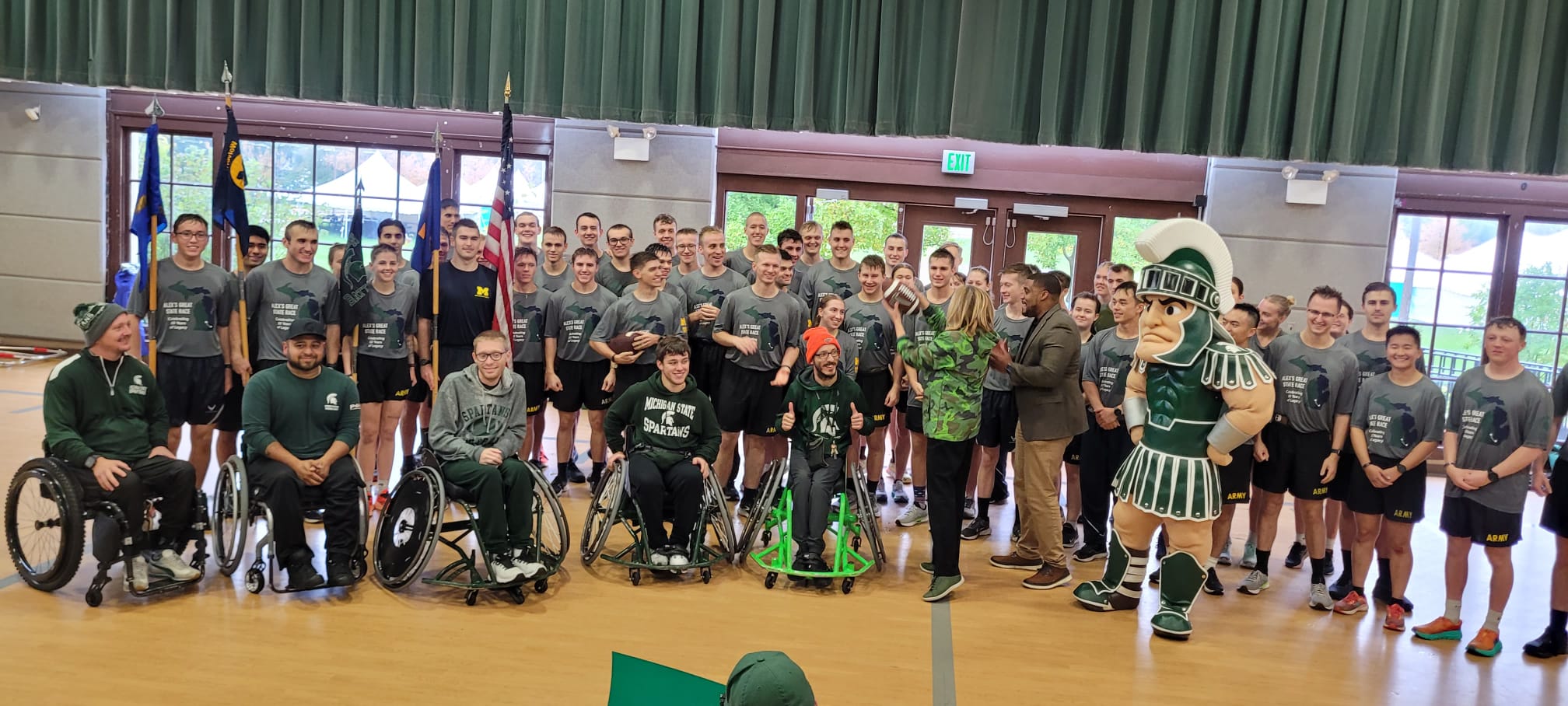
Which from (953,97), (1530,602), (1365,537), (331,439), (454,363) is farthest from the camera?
(953,97)

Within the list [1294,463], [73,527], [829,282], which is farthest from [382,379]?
[1294,463]

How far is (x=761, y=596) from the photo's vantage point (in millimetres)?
4336

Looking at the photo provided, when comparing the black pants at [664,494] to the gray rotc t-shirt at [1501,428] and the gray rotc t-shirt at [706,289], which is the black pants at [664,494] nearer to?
the gray rotc t-shirt at [706,289]

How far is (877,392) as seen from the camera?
5.67 m

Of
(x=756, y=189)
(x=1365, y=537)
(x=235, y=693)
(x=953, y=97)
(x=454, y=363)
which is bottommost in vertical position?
(x=235, y=693)

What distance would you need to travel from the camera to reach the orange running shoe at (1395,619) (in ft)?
14.1

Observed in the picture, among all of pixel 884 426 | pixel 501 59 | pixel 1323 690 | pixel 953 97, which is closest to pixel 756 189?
pixel 953 97

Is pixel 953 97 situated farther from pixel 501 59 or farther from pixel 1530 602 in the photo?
pixel 1530 602

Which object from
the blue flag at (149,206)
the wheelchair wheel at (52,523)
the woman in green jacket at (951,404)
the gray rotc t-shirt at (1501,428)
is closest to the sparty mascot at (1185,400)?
the woman in green jacket at (951,404)

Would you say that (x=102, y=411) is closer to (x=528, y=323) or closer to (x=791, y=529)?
(x=528, y=323)

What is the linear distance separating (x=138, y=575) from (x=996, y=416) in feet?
13.3

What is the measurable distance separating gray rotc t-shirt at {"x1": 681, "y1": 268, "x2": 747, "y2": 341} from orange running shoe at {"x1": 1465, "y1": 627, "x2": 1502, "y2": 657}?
3896 mm

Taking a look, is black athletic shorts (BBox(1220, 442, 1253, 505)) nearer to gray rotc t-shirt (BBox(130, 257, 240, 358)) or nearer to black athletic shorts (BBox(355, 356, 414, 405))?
black athletic shorts (BBox(355, 356, 414, 405))

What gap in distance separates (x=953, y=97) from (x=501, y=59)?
3.94 meters
